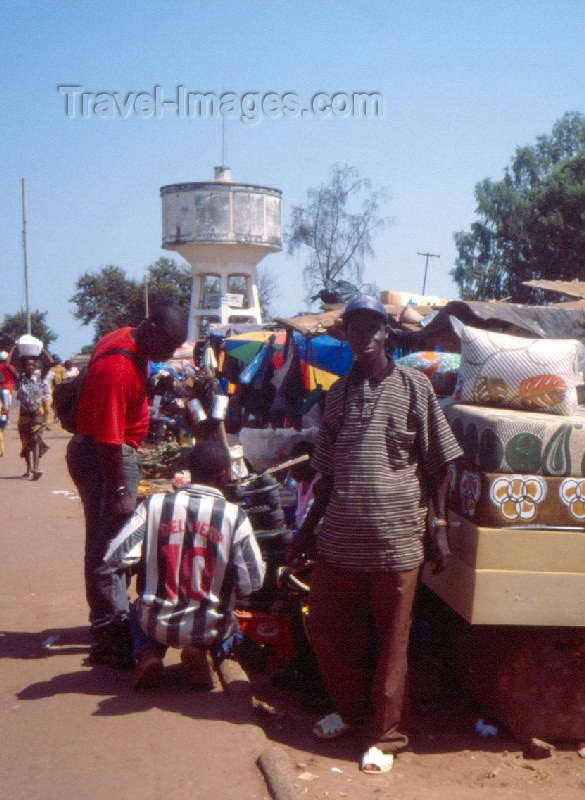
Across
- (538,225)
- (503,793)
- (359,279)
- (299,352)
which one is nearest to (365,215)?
(359,279)

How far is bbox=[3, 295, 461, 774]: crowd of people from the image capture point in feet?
13.8

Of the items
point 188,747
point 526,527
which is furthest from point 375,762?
point 526,527

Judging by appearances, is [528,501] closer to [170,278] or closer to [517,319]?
[517,319]

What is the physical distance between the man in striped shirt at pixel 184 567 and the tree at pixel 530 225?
3526 centimetres

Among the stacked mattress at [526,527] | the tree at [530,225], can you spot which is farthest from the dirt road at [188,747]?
the tree at [530,225]

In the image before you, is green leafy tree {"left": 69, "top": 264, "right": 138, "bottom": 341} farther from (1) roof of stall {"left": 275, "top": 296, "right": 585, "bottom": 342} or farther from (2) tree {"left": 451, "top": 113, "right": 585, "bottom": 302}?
(1) roof of stall {"left": 275, "top": 296, "right": 585, "bottom": 342}

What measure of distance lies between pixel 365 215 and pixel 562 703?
132 ft

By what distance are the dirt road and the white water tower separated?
1573 inches

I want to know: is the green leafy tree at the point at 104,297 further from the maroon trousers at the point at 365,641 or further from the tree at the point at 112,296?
the maroon trousers at the point at 365,641

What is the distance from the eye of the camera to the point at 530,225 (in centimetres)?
4084

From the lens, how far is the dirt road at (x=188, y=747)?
3828mm

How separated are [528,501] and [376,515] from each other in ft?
2.41

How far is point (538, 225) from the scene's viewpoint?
40250mm

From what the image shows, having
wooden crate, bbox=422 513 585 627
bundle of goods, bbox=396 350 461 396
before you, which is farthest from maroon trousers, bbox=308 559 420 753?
bundle of goods, bbox=396 350 461 396
